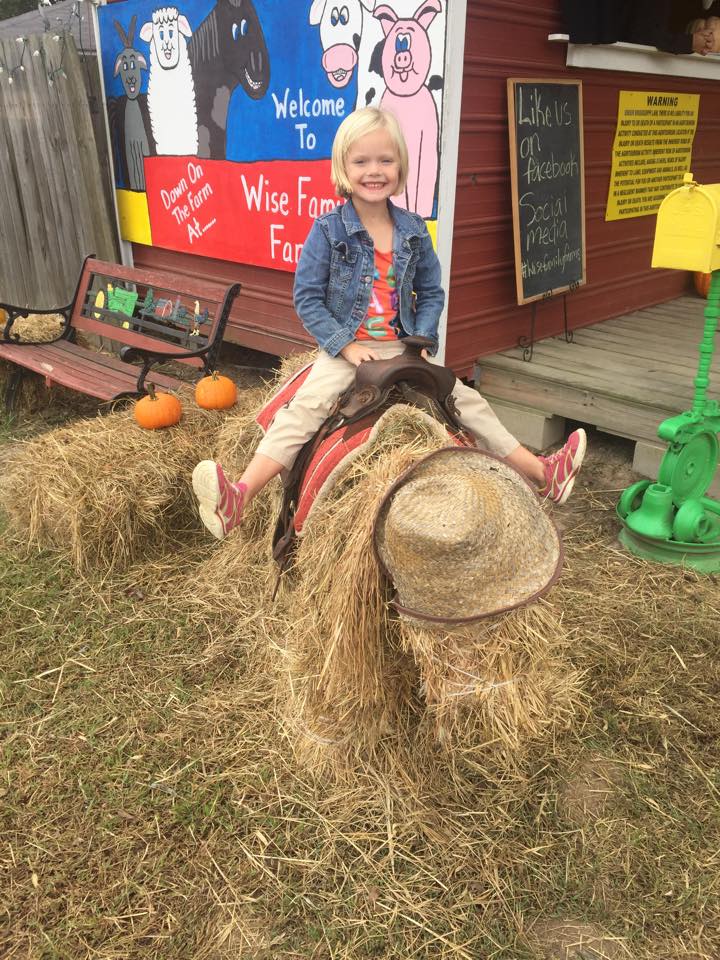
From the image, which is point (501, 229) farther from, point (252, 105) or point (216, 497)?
point (216, 497)

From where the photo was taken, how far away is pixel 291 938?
6.73ft

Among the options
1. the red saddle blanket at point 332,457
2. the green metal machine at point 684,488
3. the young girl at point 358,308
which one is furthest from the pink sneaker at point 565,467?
the green metal machine at point 684,488

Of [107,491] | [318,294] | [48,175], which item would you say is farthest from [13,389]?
[318,294]

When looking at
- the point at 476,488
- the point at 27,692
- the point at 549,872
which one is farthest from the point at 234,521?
the point at 549,872

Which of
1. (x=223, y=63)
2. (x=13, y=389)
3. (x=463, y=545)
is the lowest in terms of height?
(x=13, y=389)

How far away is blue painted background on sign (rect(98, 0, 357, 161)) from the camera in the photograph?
4.66 m

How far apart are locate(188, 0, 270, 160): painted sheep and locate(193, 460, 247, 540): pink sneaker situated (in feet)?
11.6

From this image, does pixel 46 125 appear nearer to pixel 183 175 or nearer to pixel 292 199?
pixel 183 175

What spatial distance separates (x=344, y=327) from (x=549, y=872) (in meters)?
1.96

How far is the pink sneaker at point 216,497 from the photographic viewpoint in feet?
8.59

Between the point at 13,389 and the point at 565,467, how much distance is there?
4505mm

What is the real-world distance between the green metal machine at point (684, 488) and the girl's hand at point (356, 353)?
136 centimetres

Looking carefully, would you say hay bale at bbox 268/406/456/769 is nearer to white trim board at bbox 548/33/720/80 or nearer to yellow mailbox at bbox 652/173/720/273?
yellow mailbox at bbox 652/173/720/273

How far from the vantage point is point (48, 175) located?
676 cm
